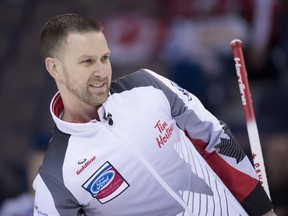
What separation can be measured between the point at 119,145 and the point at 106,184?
0.15 meters

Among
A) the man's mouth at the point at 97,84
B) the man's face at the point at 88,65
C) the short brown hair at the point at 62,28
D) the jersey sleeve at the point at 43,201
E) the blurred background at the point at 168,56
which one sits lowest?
the blurred background at the point at 168,56

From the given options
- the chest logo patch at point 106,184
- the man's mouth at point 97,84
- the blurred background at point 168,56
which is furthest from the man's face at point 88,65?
the blurred background at point 168,56

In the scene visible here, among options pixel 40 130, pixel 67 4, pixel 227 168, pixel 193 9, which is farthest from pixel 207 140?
pixel 67 4

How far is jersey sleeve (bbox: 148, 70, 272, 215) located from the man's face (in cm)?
27

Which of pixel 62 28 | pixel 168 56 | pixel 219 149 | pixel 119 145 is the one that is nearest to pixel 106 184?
pixel 119 145

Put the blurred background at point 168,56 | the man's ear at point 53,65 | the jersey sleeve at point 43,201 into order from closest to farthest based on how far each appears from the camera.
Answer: the jersey sleeve at point 43,201 < the man's ear at point 53,65 < the blurred background at point 168,56

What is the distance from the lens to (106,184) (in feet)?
9.50

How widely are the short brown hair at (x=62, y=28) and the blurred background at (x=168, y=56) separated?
7.85 feet

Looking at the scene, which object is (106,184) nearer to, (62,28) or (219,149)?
(219,149)

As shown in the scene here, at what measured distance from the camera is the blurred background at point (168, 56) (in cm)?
581

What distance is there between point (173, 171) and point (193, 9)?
387 cm

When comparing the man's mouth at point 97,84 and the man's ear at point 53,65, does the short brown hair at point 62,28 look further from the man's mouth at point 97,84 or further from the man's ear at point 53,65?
the man's mouth at point 97,84

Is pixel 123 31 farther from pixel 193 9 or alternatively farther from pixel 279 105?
Answer: pixel 279 105

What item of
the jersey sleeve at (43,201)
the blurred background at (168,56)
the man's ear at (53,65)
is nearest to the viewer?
the jersey sleeve at (43,201)
